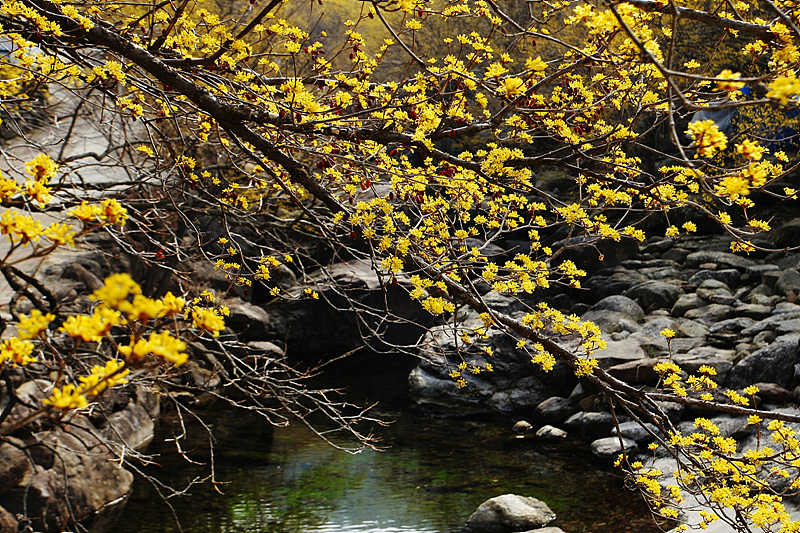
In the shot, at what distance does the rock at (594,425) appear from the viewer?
10.5 m

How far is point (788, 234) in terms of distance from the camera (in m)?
16.8

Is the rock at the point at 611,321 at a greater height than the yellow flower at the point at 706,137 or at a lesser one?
greater

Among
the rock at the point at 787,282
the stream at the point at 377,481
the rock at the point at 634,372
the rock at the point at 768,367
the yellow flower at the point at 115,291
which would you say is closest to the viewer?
the yellow flower at the point at 115,291

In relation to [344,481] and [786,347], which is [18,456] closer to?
[344,481]

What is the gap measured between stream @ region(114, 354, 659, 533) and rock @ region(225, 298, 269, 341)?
3.23 metres

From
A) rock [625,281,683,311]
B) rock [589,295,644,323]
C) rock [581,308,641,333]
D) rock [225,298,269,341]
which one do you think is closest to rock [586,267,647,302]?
rock [625,281,683,311]

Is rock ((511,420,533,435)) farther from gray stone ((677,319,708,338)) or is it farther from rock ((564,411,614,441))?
gray stone ((677,319,708,338))

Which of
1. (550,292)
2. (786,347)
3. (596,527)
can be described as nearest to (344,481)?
(596,527)

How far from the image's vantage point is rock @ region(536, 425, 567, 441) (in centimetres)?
1056

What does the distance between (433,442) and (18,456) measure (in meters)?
6.37

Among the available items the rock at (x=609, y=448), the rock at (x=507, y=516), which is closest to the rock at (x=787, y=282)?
the rock at (x=609, y=448)

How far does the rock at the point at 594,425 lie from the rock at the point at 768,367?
7.01 ft

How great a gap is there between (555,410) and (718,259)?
8812mm

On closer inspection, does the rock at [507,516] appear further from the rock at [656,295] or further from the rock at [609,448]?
the rock at [656,295]
